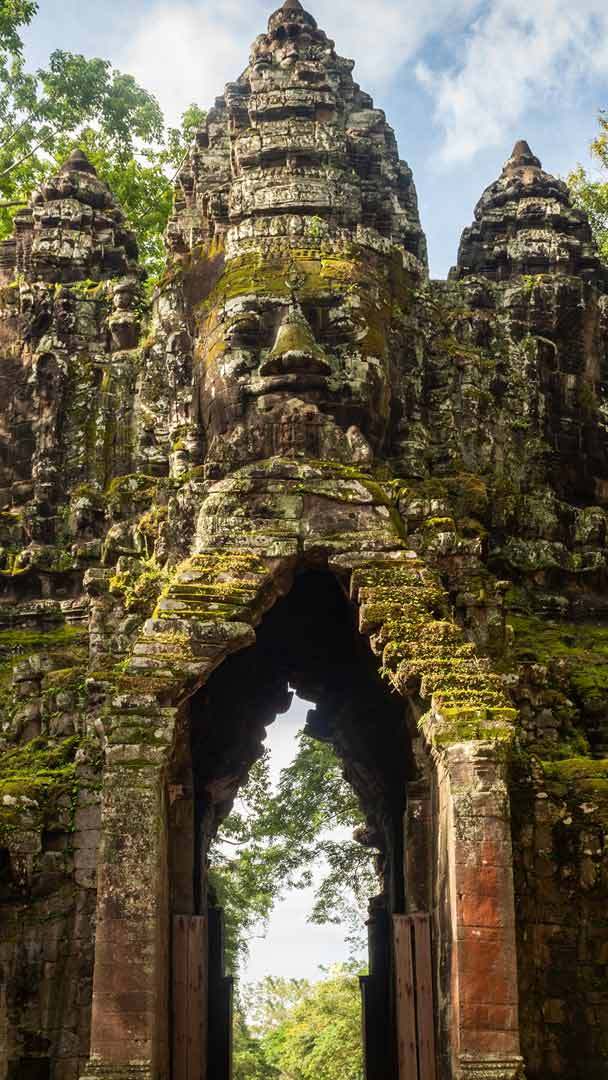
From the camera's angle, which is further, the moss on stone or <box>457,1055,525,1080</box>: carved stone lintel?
the moss on stone

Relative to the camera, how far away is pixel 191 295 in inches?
634

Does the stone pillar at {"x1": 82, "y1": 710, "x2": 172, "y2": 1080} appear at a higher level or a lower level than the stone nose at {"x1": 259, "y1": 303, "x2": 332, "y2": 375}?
lower

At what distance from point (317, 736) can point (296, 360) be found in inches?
179

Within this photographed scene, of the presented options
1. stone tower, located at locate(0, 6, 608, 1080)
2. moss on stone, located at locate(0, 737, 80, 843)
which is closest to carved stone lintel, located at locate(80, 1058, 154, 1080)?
stone tower, located at locate(0, 6, 608, 1080)

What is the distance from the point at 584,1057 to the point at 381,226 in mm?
10263

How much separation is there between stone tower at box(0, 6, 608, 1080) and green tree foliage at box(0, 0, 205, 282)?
9686 mm

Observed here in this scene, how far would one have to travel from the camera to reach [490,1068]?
970cm

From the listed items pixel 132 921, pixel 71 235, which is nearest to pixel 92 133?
pixel 71 235

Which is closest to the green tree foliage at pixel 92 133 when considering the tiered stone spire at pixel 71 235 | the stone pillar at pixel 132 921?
the tiered stone spire at pixel 71 235

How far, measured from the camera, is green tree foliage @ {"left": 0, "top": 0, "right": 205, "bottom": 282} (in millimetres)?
27609

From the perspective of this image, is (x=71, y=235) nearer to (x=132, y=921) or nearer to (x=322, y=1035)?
(x=132, y=921)

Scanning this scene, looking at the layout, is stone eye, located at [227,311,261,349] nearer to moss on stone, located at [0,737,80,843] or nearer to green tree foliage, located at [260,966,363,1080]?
moss on stone, located at [0,737,80,843]

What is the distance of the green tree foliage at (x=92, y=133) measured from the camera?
1087 inches

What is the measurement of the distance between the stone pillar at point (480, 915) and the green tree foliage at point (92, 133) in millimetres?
18535
